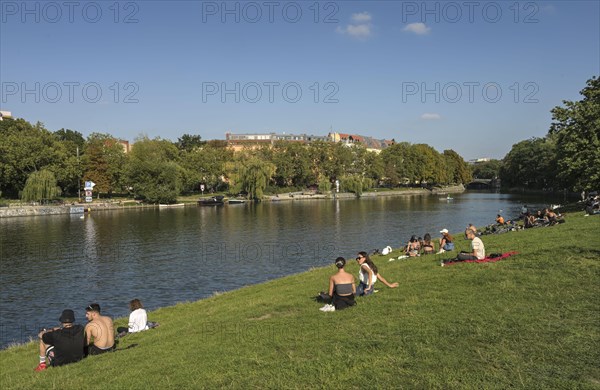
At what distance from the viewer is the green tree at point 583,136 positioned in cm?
3516

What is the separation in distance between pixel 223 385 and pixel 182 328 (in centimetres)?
636

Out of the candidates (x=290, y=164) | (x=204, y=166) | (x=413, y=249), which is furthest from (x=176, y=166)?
(x=413, y=249)

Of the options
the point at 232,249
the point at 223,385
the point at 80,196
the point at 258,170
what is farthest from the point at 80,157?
the point at 223,385

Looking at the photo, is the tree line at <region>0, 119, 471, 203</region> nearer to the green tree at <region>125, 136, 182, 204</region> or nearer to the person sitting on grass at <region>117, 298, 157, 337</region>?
the green tree at <region>125, 136, 182, 204</region>

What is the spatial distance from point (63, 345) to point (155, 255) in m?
26.5

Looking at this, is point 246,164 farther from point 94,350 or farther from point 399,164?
point 94,350

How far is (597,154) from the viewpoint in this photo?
3353cm

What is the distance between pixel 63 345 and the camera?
1001 centimetres

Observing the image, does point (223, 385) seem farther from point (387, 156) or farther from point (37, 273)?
point (387, 156)

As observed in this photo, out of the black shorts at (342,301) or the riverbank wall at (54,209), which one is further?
the riverbank wall at (54,209)

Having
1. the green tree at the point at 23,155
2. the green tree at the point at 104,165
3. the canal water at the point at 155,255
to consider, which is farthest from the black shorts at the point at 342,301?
the green tree at the point at 104,165

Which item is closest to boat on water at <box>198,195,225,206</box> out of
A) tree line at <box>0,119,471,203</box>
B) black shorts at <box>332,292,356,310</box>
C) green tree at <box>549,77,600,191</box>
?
tree line at <box>0,119,471,203</box>

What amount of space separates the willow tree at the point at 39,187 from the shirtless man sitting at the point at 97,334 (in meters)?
77.7

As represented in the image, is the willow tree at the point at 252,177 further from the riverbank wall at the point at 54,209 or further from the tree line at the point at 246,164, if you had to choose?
the riverbank wall at the point at 54,209
